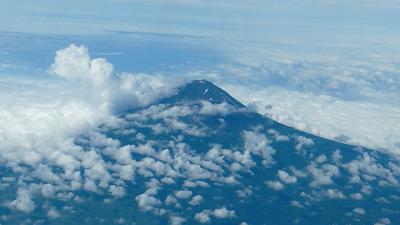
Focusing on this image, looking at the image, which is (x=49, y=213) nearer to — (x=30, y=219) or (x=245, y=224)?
(x=30, y=219)

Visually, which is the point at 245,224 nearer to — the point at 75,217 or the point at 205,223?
the point at 205,223

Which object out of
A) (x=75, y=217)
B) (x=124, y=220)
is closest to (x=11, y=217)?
(x=75, y=217)

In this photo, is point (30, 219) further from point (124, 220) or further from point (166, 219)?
point (166, 219)

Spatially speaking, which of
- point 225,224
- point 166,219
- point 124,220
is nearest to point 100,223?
point 124,220

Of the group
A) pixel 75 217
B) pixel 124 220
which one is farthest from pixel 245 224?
pixel 75 217

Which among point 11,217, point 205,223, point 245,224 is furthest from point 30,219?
point 245,224
